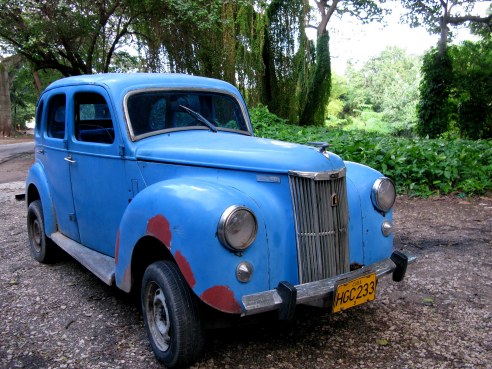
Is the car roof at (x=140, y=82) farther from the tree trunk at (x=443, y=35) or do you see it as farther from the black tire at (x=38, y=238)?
the tree trunk at (x=443, y=35)

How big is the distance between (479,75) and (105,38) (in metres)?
15.0

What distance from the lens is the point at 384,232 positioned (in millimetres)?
3004

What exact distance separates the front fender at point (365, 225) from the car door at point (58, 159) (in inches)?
95.2

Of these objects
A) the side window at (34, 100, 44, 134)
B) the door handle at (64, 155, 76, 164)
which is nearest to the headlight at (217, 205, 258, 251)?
the door handle at (64, 155, 76, 164)

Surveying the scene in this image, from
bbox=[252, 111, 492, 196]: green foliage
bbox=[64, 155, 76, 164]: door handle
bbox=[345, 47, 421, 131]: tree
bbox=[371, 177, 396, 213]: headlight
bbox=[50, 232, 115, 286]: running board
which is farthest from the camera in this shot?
bbox=[345, 47, 421, 131]: tree

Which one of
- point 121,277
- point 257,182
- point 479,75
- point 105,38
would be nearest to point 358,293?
point 257,182

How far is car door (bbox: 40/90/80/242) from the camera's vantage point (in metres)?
3.86

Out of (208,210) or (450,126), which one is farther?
(450,126)

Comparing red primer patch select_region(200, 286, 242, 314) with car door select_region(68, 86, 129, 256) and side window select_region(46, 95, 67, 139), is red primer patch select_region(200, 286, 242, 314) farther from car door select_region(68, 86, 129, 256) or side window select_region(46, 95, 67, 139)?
side window select_region(46, 95, 67, 139)

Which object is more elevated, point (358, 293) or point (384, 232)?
point (384, 232)

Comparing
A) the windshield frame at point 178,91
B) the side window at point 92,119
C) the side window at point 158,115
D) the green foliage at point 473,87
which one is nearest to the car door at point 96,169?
the side window at point 92,119

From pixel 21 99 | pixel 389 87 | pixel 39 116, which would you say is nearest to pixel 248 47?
pixel 39 116

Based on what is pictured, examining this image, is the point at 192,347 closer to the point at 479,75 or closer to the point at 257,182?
the point at 257,182

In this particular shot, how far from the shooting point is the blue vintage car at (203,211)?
2.28 meters
